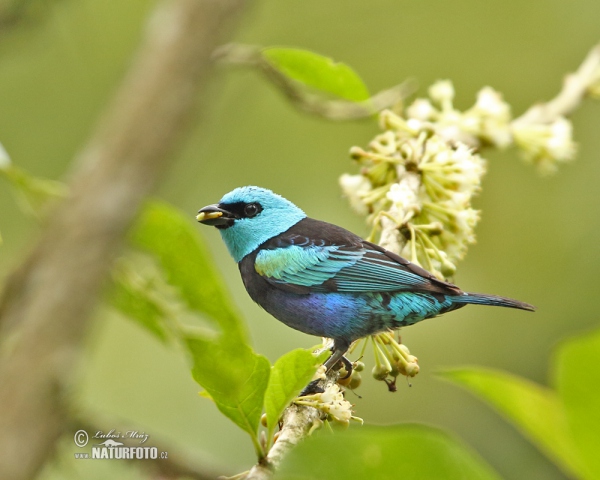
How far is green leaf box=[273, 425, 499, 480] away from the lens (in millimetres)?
1154

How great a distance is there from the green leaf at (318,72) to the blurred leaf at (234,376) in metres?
1.26

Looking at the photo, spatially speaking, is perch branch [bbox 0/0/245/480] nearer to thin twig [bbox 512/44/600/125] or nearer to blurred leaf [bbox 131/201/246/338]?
blurred leaf [bbox 131/201/246/338]

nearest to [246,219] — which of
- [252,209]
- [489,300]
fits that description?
[252,209]

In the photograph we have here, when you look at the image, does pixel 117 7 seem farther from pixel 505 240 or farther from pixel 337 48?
pixel 505 240

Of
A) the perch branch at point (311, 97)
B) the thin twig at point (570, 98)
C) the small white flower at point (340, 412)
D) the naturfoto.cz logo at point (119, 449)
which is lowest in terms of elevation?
the naturfoto.cz logo at point (119, 449)

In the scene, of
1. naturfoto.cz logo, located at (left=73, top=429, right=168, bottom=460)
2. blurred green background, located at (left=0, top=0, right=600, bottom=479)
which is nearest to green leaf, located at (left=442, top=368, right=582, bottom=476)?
naturfoto.cz logo, located at (left=73, top=429, right=168, bottom=460)

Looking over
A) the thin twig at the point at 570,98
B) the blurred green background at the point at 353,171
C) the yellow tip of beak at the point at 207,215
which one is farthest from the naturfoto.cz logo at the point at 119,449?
the thin twig at the point at 570,98

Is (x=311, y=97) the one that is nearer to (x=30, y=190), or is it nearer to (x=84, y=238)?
(x=30, y=190)

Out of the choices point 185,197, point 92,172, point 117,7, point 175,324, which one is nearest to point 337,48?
point 117,7

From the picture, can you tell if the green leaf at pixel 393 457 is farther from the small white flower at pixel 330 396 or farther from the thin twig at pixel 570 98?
the thin twig at pixel 570 98

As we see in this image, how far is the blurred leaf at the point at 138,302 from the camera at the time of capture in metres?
1.62

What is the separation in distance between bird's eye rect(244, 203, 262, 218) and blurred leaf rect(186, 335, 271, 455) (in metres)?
2.15

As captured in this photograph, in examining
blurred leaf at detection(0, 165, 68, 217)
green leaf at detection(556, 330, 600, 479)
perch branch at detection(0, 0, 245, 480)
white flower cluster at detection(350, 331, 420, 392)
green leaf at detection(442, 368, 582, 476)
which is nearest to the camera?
perch branch at detection(0, 0, 245, 480)

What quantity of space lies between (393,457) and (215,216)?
295cm
